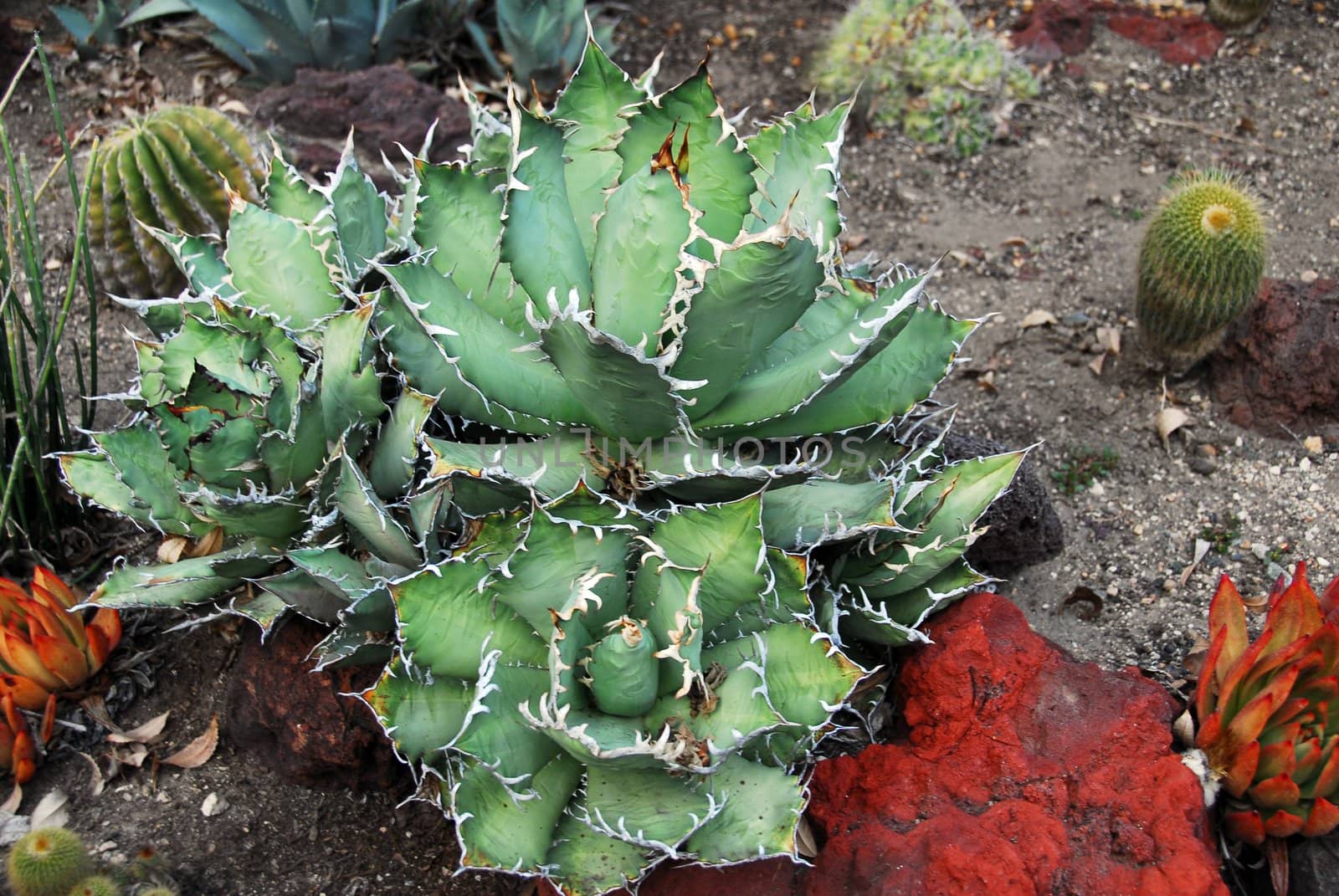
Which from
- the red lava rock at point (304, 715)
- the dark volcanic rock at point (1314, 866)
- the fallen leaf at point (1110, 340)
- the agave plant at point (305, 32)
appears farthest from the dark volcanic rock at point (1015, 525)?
the agave plant at point (305, 32)

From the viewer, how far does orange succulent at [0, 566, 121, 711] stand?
2.54 metres

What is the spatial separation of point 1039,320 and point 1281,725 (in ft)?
6.61

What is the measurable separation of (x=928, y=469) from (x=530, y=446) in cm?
86

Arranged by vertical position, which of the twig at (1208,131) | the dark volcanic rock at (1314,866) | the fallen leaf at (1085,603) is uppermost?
the twig at (1208,131)

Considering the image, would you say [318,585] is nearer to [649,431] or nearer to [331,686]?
[331,686]

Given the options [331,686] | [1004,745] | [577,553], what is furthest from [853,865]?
[331,686]

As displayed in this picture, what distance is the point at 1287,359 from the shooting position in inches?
129

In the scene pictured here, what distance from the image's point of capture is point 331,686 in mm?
2389

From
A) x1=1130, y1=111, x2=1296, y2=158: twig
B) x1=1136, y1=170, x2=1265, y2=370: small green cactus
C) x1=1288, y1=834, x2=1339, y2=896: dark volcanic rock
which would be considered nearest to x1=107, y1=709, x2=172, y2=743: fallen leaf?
x1=1288, y1=834, x2=1339, y2=896: dark volcanic rock

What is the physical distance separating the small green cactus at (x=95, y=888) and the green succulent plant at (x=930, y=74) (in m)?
3.89

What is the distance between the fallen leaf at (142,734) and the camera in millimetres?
2676

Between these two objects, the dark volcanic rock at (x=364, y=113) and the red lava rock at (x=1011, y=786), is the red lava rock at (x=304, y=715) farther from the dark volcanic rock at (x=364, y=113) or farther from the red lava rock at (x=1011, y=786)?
the dark volcanic rock at (x=364, y=113)

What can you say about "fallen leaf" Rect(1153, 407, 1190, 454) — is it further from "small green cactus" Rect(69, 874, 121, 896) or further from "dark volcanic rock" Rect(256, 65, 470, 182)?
"small green cactus" Rect(69, 874, 121, 896)

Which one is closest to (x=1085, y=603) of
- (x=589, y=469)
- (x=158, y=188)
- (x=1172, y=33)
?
(x=589, y=469)
